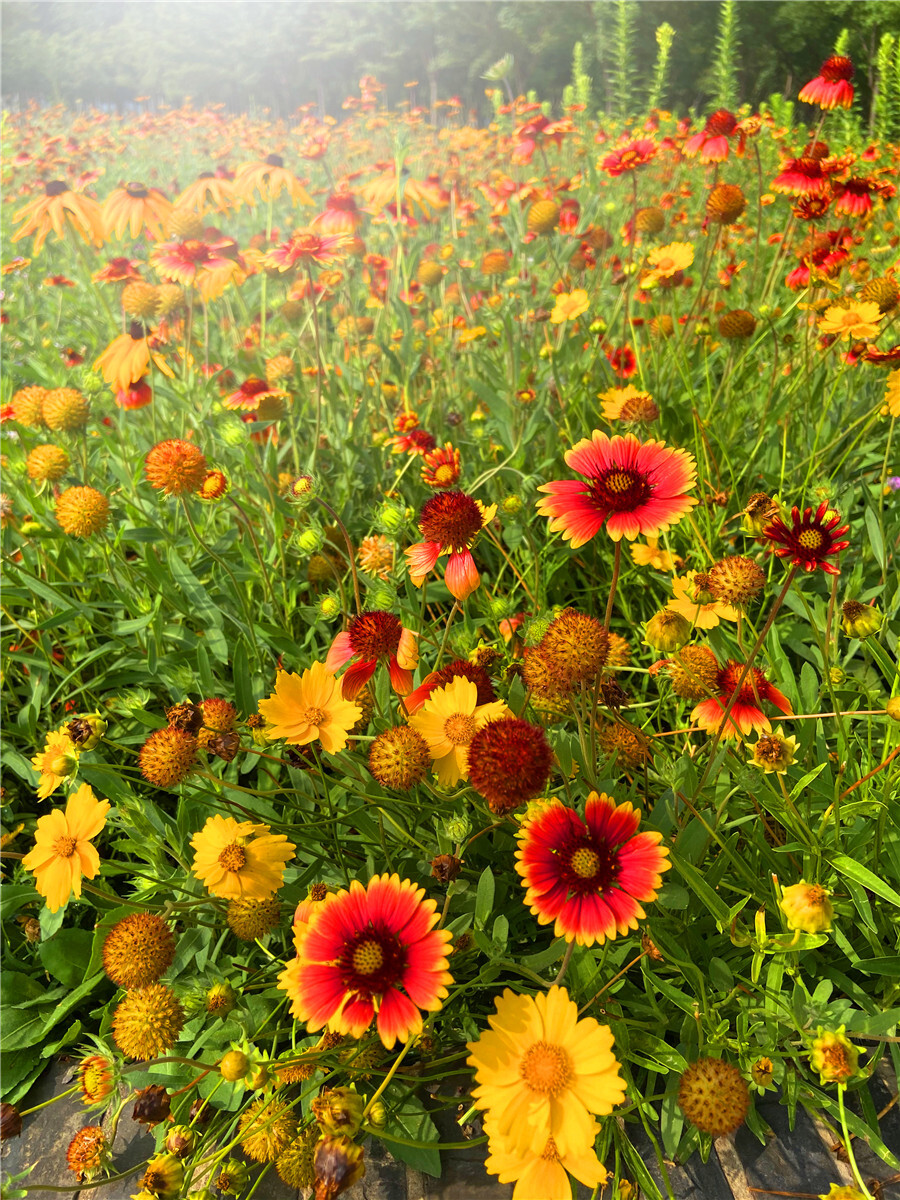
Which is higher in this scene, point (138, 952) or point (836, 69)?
point (836, 69)

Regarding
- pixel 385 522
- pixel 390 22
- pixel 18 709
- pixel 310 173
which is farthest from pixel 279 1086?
pixel 390 22

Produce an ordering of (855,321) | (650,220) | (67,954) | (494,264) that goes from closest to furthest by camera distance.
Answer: (67,954) → (855,321) → (650,220) → (494,264)

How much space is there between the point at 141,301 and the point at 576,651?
1.98 m

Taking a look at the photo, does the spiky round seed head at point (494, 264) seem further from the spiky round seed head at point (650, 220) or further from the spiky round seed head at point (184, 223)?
the spiky round seed head at point (184, 223)

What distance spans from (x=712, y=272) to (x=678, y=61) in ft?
37.7

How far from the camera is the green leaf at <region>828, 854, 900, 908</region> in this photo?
3.09ft

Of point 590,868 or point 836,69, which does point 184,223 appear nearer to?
point 836,69

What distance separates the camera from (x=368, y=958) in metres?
0.82

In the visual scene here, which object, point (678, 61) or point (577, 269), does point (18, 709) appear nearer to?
point (577, 269)

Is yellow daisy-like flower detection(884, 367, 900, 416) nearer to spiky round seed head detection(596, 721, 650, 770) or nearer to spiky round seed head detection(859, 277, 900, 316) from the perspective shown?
spiky round seed head detection(859, 277, 900, 316)

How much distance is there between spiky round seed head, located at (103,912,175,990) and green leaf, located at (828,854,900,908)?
94 centimetres

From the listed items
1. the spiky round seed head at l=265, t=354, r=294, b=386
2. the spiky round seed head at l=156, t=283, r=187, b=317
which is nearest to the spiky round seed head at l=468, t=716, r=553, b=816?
the spiky round seed head at l=265, t=354, r=294, b=386

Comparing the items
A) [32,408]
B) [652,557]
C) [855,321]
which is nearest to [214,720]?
[652,557]

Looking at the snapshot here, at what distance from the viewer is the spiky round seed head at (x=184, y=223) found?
239cm
